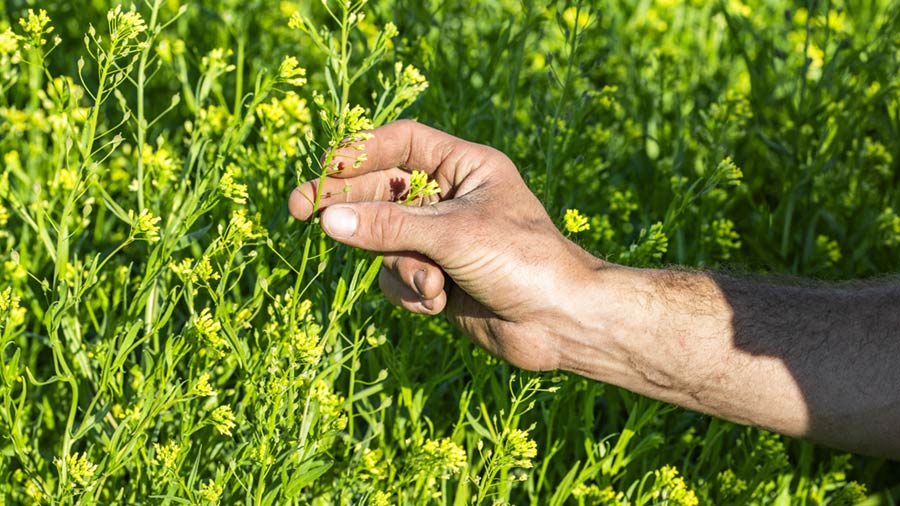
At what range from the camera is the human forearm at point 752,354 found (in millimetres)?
2154

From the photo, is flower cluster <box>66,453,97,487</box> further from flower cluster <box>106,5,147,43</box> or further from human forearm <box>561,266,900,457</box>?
human forearm <box>561,266,900,457</box>

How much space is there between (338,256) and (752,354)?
88 centimetres

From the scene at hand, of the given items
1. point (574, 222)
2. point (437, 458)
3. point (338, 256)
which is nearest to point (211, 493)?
point (437, 458)

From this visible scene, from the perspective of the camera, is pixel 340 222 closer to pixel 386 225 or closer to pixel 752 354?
pixel 386 225

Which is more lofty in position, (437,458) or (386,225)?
(386,225)

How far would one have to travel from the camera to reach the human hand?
199 centimetres

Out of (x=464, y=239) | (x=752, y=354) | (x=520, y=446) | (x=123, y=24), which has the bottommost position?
(x=520, y=446)

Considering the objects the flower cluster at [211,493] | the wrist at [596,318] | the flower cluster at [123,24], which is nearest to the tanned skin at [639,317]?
the wrist at [596,318]

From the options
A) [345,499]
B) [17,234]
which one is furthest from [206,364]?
[17,234]

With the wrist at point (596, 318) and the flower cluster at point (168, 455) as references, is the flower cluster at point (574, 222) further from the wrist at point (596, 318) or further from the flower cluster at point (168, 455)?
the flower cluster at point (168, 455)

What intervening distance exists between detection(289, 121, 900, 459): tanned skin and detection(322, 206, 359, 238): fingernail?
97mm

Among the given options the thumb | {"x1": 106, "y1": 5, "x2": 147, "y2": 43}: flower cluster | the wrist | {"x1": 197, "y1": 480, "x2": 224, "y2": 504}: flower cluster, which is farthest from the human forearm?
{"x1": 106, "y1": 5, "x2": 147, "y2": 43}: flower cluster

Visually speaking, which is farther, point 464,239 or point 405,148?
point 405,148

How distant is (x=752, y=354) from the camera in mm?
2201
